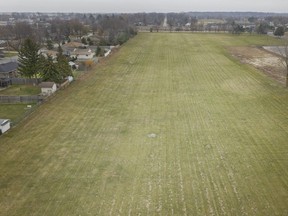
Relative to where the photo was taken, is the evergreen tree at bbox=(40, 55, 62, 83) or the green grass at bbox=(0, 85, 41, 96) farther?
the evergreen tree at bbox=(40, 55, 62, 83)

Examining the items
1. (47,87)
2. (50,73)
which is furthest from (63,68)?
(47,87)

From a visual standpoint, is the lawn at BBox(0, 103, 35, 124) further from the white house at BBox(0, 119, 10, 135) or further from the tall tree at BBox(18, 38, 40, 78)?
the tall tree at BBox(18, 38, 40, 78)

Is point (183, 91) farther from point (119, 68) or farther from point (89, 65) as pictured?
point (89, 65)

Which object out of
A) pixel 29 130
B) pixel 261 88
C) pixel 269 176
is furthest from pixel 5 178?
pixel 261 88

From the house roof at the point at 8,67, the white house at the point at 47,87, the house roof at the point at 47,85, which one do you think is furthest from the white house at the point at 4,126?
the house roof at the point at 8,67

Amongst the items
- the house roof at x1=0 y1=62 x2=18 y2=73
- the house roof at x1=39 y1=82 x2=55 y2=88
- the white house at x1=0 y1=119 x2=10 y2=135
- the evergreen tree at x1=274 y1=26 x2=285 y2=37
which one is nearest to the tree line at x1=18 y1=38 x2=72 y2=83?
the house roof at x1=39 y1=82 x2=55 y2=88

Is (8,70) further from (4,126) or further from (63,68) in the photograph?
(4,126)
